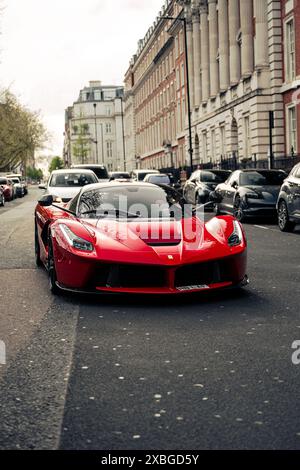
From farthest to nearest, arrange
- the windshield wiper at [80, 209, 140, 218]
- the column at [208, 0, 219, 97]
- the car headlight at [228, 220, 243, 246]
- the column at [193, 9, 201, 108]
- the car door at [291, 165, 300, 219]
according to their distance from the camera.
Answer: the column at [193, 9, 201, 108]
the column at [208, 0, 219, 97]
the car door at [291, 165, 300, 219]
the windshield wiper at [80, 209, 140, 218]
the car headlight at [228, 220, 243, 246]

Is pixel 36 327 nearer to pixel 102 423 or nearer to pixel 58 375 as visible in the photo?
pixel 58 375

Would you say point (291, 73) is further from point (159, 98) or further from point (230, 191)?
point (159, 98)

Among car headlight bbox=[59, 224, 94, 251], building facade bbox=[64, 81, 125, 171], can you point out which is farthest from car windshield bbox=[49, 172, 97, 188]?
building facade bbox=[64, 81, 125, 171]

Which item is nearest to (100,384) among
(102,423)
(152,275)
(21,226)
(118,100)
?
(102,423)

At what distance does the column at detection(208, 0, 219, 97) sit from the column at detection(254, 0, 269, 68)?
11989mm

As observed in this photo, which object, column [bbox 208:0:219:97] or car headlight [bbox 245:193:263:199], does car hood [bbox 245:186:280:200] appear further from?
column [bbox 208:0:219:97]

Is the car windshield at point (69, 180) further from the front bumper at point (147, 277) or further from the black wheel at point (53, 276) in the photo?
the front bumper at point (147, 277)

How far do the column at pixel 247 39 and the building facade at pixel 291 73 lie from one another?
453 centimetres

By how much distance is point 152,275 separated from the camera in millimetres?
6672

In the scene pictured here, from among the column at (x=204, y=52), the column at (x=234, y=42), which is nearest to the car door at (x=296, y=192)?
the column at (x=234, y=42)

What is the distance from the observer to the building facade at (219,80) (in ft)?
118

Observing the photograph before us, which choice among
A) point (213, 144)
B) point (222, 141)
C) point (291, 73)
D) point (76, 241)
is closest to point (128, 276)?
point (76, 241)

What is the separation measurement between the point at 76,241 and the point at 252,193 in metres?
12.0

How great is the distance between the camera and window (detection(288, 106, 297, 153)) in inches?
1332
